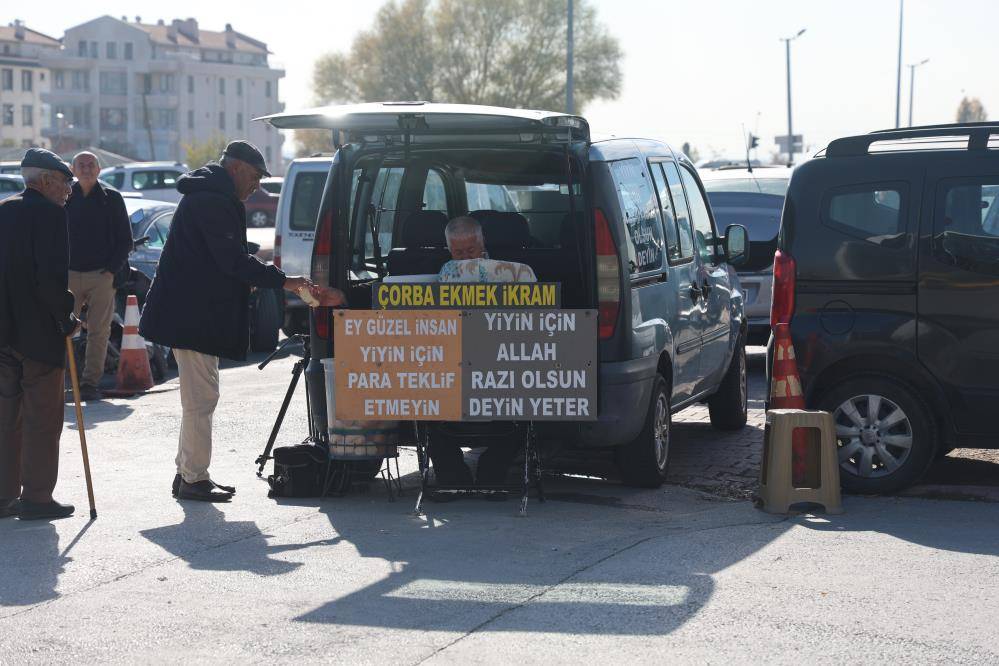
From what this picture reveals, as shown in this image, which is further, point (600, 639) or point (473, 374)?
point (473, 374)

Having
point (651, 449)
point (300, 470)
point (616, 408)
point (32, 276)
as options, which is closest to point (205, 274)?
point (32, 276)

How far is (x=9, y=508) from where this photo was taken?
7902 mm

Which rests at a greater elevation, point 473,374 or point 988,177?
point 988,177

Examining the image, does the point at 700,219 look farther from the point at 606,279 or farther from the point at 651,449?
the point at 606,279

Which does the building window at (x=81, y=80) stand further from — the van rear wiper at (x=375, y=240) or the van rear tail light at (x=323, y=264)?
the van rear tail light at (x=323, y=264)

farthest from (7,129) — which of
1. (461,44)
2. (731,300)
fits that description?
(731,300)

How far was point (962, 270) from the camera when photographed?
8117mm

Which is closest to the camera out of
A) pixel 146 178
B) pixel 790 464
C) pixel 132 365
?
pixel 790 464

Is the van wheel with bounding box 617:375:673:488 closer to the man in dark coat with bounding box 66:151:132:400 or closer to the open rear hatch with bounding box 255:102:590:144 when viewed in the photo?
the open rear hatch with bounding box 255:102:590:144

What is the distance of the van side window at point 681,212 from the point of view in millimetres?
9219

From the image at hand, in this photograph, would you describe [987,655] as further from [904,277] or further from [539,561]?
[904,277]

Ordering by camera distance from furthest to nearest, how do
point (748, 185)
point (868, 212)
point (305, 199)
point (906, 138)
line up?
point (305, 199) → point (748, 185) → point (906, 138) → point (868, 212)

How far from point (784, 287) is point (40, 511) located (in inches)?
160

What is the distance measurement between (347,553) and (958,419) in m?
3.40
